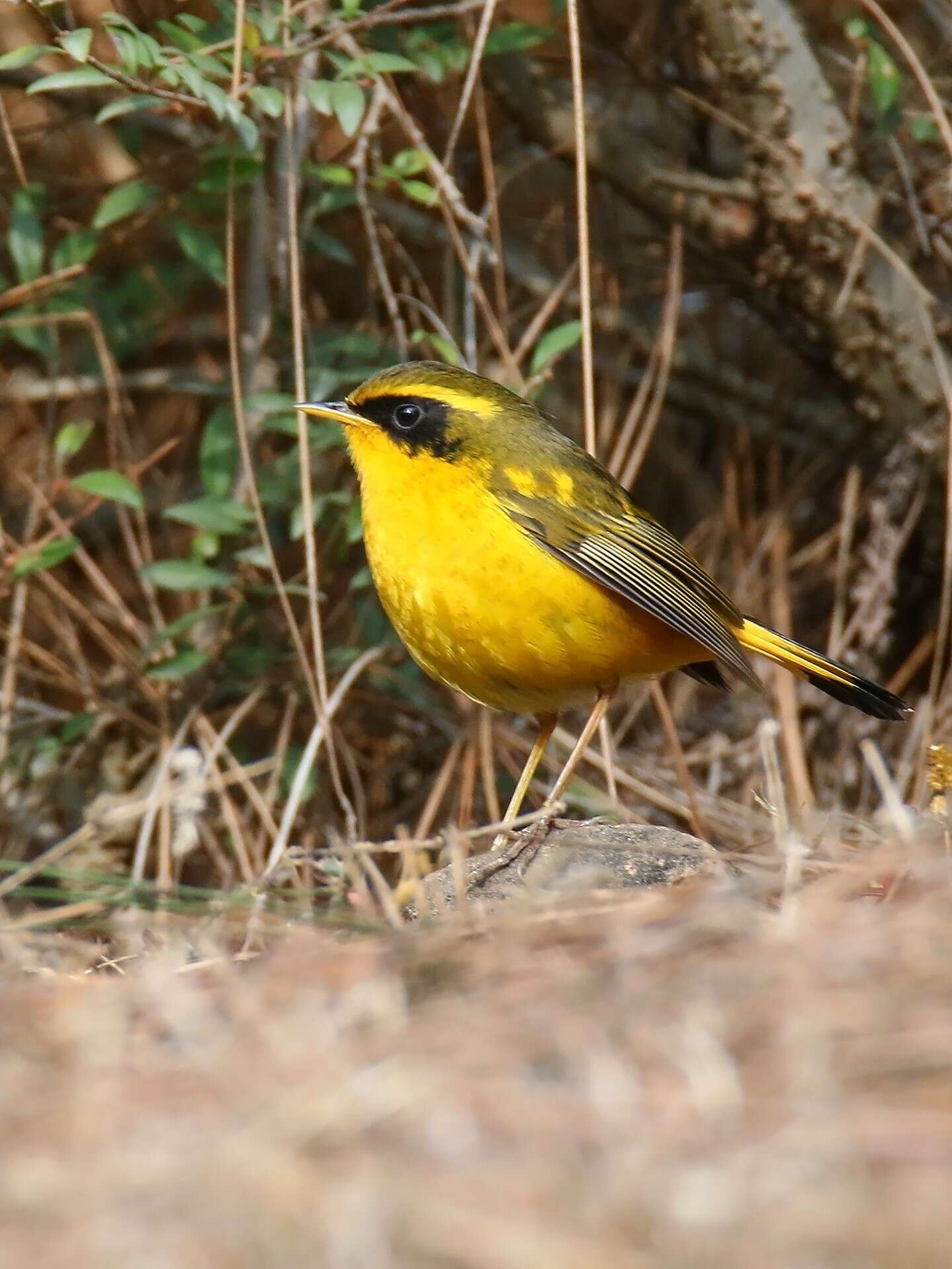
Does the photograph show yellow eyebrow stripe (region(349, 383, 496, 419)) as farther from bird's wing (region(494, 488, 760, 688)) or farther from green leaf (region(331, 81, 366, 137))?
green leaf (region(331, 81, 366, 137))

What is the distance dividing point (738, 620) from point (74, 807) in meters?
2.60

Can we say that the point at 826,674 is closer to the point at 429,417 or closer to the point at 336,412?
the point at 429,417

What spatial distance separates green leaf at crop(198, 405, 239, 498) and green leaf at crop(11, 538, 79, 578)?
0.52 metres

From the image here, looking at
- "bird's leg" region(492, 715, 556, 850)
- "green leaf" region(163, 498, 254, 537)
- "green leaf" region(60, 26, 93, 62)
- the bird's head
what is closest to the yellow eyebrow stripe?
the bird's head

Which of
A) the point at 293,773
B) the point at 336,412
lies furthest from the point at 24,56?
the point at 293,773

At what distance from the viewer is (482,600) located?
13.6 feet

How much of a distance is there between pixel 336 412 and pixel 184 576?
0.86m

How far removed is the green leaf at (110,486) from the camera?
16.0 ft

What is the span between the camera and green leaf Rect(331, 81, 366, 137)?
4.35m

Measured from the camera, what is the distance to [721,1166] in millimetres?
1731

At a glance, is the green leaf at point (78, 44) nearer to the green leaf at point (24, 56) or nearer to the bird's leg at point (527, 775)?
the green leaf at point (24, 56)

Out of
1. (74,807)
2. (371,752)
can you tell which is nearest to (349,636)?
(371,752)

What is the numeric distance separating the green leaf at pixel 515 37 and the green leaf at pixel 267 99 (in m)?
1.06

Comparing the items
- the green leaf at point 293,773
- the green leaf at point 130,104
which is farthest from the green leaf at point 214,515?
the green leaf at point 130,104
